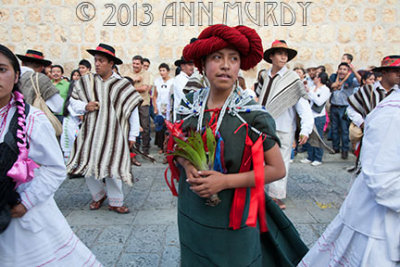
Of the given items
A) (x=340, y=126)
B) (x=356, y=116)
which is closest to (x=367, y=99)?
(x=356, y=116)

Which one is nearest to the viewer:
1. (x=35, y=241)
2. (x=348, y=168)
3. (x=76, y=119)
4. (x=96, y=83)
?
(x=35, y=241)

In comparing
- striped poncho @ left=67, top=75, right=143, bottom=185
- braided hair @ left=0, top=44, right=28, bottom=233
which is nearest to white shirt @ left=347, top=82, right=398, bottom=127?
striped poncho @ left=67, top=75, right=143, bottom=185

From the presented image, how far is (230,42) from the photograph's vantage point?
5.94ft

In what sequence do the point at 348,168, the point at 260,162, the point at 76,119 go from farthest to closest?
the point at 348,168 < the point at 76,119 < the point at 260,162

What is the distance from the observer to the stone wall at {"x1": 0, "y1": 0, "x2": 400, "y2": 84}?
946cm

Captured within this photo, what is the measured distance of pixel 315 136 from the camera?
16.7ft

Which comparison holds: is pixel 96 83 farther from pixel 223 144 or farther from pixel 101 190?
pixel 223 144

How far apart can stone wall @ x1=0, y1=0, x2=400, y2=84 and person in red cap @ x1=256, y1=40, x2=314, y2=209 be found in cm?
548

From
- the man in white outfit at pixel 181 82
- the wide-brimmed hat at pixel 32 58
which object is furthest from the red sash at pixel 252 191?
the man in white outfit at pixel 181 82

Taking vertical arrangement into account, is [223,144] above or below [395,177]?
above

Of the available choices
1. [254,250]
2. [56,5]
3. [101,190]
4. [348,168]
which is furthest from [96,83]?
[56,5]

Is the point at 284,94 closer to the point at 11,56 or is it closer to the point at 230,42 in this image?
the point at 230,42

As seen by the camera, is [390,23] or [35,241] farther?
[390,23]

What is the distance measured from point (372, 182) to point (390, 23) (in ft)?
31.5
